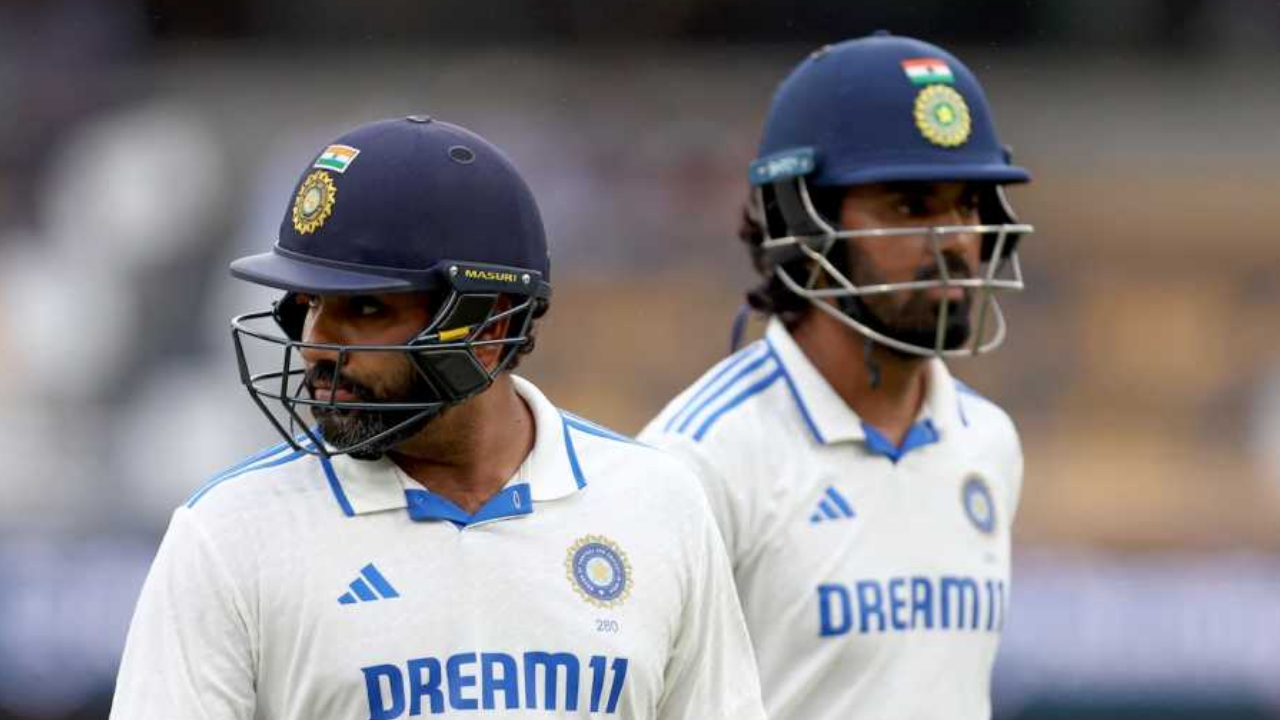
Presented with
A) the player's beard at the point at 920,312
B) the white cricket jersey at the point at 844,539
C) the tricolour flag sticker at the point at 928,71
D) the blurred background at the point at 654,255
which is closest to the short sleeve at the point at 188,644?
the white cricket jersey at the point at 844,539

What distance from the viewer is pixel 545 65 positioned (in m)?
11.8

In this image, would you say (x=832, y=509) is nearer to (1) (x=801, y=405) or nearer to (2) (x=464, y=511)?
(1) (x=801, y=405)

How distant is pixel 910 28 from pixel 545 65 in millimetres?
1862

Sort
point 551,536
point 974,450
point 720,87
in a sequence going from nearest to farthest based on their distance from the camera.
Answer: point 551,536 < point 974,450 < point 720,87

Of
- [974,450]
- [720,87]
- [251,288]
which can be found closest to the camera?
A: [974,450]

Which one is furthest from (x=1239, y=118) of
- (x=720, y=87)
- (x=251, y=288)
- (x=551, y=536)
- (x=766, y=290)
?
(x=551, y=536)

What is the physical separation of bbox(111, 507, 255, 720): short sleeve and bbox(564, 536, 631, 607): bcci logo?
0.46 meters

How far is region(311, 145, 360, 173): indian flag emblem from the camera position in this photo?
3.26 m

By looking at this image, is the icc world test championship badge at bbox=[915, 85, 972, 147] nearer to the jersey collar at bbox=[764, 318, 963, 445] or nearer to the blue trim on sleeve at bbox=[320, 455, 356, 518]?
the jersey collar at bbox=[764, 318, 963, 445]

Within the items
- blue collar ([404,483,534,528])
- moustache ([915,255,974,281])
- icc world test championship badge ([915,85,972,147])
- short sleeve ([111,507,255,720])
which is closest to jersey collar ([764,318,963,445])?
moustache ([915,255,974,281])

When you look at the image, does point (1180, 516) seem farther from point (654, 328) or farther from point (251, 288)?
point (251, 288)

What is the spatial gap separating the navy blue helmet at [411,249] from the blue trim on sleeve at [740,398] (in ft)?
2.95

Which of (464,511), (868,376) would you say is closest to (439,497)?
(464,511)

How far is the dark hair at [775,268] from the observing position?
4.47 m
